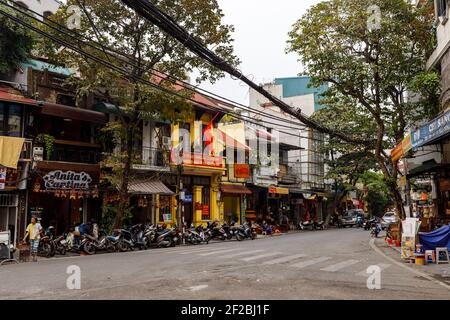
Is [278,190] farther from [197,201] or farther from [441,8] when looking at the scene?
[441,8]

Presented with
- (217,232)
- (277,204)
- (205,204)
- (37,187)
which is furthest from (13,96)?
(277,204)

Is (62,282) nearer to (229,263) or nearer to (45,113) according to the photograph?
(229,263)

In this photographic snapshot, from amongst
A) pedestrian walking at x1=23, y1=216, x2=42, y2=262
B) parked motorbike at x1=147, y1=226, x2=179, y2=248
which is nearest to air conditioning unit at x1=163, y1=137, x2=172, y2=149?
parked motorbike at x1=147, y1=226, x2=179, y2=248

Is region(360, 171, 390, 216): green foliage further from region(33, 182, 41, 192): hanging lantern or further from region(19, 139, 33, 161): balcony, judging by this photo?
region(19, 139, 33, 161): balcony

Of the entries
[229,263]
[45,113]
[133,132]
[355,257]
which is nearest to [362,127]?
[355,257]

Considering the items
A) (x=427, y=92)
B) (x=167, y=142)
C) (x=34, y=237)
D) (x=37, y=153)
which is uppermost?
(x=427, y=92)

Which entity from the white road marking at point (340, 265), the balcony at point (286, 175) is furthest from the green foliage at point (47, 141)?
the balcony at point (286, 175)

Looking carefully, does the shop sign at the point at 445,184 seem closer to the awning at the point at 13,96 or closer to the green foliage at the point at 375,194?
the awning at the point at 13,96

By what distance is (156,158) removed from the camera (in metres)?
25.8

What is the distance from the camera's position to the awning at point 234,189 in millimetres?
31497

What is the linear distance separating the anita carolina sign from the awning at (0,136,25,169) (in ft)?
8.34

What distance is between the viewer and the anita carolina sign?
20406mm

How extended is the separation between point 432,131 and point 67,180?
16.1 metres

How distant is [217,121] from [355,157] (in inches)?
641
